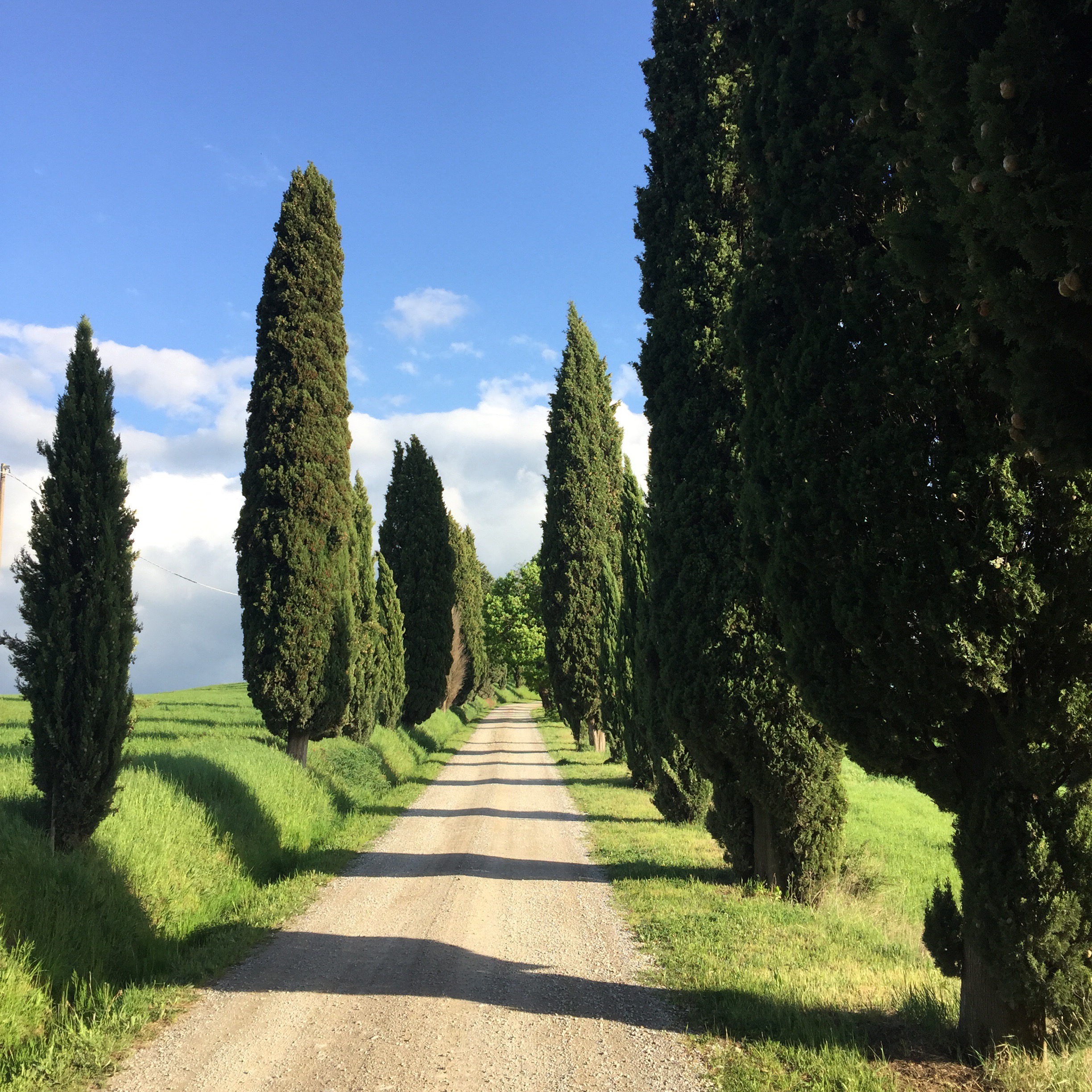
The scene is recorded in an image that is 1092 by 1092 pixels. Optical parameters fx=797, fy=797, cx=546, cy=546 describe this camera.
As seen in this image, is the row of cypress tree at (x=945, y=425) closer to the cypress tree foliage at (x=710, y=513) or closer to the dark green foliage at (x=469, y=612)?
the cypress tree foliage at (x=710, y=513)

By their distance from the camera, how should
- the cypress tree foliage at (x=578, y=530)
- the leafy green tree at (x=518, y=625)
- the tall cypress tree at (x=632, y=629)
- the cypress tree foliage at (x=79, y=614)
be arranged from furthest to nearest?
the leafy green tree at (x=518, y=625) → the cypress tree foliage at (x=578, y=530) → the tall cypress tree at (x=632, y=629) → the cypress tree foliage at (x=79, y=614)

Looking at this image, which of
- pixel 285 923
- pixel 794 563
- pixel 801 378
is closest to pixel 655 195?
pixel 801 378

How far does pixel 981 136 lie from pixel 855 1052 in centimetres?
485

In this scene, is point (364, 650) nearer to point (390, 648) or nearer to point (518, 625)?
point (390, 648)

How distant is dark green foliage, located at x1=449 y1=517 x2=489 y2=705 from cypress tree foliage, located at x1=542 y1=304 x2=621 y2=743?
12.9m

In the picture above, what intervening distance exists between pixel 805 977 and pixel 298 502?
13.3 metres

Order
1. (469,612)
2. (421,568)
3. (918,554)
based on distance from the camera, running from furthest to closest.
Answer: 1. (469,612)
2. (421,568)
3. (918,554)

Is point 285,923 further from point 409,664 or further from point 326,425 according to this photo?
point 409,664

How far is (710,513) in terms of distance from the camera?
9.83 m

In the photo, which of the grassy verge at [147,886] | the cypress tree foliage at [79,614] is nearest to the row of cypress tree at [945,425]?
the grassy verge at [147,886]

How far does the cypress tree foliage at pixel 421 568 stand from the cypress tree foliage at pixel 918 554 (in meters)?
26.2

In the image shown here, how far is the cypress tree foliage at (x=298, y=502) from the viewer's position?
16.2 meters

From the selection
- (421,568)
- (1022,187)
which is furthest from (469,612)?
(1022,187)

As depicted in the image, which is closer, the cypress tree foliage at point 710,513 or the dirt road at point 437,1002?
the dirt road at point 437,1002
